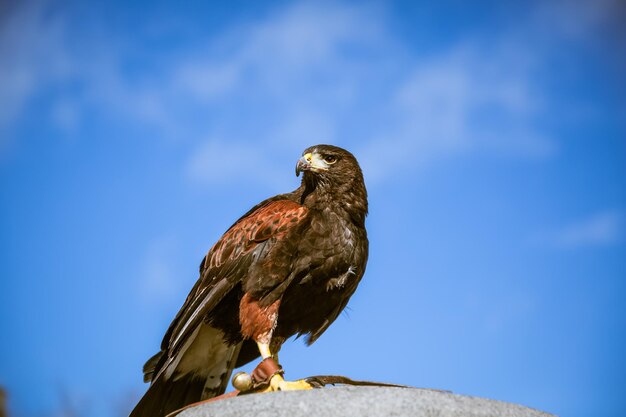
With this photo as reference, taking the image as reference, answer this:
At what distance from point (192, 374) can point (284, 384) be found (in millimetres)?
1415

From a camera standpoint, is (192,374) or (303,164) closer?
(303,164)

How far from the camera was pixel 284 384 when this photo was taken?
428 centimetres

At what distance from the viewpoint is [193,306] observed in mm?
5148

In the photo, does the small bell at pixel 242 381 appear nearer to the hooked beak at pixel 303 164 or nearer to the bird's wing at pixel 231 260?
the bird's wing at pixel 231 260

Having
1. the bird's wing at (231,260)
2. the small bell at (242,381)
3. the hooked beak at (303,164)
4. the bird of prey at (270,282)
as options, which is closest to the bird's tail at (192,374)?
the bird of prey at (270,282)

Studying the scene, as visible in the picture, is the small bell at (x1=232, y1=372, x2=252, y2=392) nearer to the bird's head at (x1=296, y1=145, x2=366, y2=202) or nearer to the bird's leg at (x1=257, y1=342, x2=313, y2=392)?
the bird's leg at (x1=257, y1=342, x2=313, y2=392)

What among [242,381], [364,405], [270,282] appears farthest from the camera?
[270,282]

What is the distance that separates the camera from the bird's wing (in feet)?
16.6

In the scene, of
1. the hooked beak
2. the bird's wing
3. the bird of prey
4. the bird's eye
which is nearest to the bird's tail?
the bird of prey

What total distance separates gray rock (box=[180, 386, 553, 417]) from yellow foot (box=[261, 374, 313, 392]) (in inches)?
23.9

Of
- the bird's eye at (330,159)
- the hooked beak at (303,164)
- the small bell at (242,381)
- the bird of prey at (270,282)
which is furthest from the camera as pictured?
the bird's eye at (330,159)

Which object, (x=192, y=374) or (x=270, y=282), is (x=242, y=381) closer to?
(x=270, y=282)

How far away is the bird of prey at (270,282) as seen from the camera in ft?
16.3

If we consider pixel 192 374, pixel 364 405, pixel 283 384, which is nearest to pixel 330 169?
pixel 283 384
